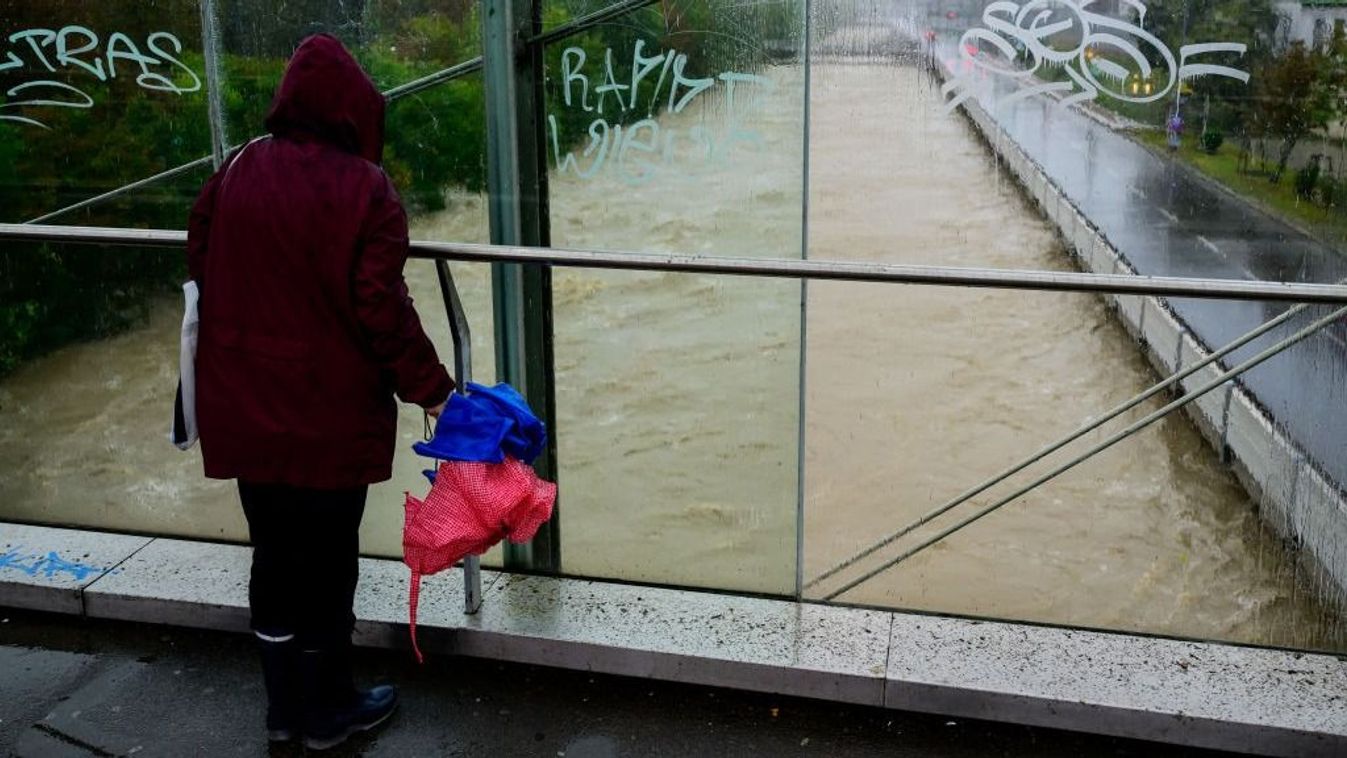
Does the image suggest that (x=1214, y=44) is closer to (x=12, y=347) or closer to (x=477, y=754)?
(x=477, y=754)

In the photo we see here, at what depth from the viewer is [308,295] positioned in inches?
107

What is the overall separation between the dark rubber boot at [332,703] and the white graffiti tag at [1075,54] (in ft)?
7.38

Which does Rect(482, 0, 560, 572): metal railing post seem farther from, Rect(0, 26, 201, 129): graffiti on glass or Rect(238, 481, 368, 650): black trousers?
Rect(0, 26, 201, 129): graffiti on glass

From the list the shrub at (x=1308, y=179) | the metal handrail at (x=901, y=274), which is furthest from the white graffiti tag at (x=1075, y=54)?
the metal handrail at (x=901, y=274)

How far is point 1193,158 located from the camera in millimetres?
3654

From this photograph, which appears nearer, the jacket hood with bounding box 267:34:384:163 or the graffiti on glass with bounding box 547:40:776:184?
the jacket hood with bounding box 267:34:384:163

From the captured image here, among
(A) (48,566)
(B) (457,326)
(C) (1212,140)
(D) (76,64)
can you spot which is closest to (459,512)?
(B) (457,326)

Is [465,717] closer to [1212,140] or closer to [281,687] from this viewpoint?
[281,687]

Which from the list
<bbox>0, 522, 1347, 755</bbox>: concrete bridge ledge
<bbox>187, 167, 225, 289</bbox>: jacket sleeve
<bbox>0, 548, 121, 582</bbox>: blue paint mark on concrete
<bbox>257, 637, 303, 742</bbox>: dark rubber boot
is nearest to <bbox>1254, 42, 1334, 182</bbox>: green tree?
<bbox>0, 522, 1347, 755</bbox>: concrete bridge ledge

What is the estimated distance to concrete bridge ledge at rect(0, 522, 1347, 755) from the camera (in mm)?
3021

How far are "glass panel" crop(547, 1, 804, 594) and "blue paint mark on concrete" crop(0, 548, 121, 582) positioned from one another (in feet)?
4.40

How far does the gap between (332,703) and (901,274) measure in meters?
1.63

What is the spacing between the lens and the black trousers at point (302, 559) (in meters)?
2.89

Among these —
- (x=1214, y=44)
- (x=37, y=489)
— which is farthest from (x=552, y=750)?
(x=1214, y=44)
